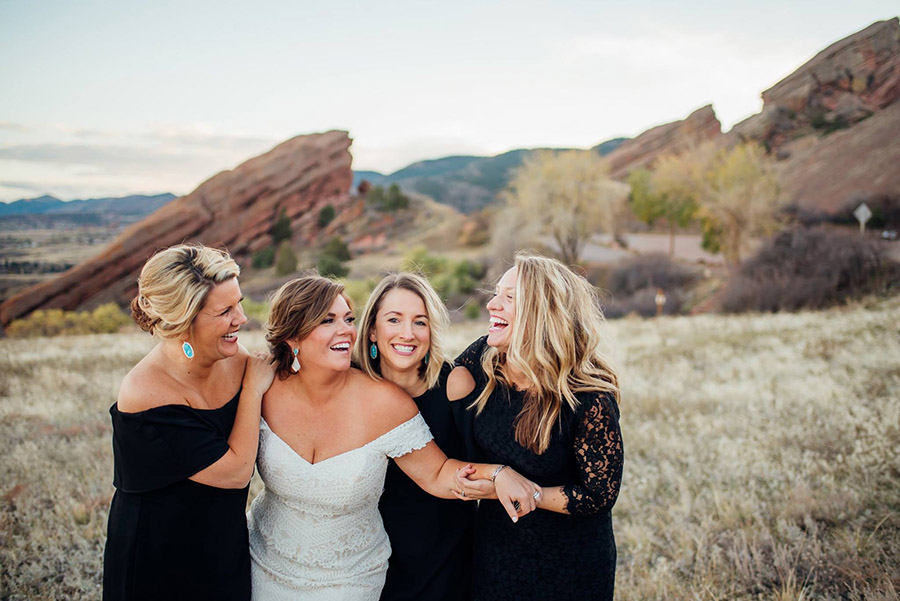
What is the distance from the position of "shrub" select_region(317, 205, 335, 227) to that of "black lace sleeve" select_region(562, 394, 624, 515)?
57.8m

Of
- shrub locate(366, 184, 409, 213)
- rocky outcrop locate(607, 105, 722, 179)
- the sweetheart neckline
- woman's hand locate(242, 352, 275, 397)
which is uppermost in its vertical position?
rocky outcrop locate(607, 105, 722, 179)

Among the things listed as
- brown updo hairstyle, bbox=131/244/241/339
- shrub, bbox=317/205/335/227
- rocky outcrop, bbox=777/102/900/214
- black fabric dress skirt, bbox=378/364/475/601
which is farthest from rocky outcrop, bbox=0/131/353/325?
rocky outcrop, bbox=777/102/900/214

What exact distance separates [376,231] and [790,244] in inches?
1698

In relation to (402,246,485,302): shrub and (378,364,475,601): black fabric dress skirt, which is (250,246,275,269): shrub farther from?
(378,364,475,601): black fabric dress skirt

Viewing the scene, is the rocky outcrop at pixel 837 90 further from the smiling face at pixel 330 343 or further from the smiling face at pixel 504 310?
the smiling face at pixel 330 343

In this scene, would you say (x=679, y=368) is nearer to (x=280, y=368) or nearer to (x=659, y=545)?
(x=659, y=545)

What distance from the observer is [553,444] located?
244 centimetres

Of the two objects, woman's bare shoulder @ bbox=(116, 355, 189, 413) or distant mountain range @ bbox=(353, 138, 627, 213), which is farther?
distant mountain range @ bbox=(353, 138, 627, 213)

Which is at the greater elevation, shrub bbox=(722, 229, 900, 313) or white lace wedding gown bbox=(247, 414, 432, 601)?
white lace wedding gown bbox=(247, 414, 432, 601)

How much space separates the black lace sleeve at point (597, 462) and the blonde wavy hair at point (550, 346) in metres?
0.10

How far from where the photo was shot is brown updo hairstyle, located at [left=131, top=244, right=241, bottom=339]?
2328 mm

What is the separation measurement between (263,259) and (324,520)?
5084 centimetres

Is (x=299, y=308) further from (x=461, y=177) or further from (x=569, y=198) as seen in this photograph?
(x=461, y=177)

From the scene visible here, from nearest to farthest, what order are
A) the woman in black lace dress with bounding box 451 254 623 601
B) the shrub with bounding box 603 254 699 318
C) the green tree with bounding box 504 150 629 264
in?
the woman in black lace dress with bounding box 451 254 623 601 → the shrub with bounding box 603 254 699 318 → the green tree with bounding box 504 150 629 264
